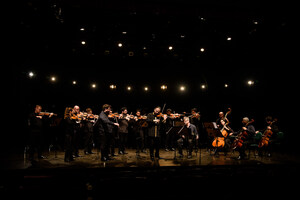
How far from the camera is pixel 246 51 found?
10133mm

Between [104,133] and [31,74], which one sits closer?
[104,133]

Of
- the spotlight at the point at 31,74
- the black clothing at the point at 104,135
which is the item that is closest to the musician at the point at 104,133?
the black clothing at the point at 104,135

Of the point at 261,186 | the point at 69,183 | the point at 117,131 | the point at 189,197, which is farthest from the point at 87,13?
the point at 261,186

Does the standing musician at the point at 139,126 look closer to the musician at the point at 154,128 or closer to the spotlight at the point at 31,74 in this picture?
the musician at the point at 154,128

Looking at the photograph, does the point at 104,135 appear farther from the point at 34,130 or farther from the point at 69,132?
the point at 34,130

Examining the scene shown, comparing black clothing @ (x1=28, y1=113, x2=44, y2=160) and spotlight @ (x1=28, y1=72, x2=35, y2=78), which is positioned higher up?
spotlight @ (x1=28, y1=72, x2=35, y2=78)

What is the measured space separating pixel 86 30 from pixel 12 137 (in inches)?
298

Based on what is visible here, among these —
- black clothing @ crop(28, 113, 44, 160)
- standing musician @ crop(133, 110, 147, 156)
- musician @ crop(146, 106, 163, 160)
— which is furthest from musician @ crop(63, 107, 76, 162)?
standing musician @ crop(133, 110, 147, 156)

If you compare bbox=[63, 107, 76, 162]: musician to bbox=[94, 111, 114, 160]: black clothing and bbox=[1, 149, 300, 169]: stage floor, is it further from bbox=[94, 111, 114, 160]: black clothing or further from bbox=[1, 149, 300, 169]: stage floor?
bbox=[94, 111, 114, 160]: black clothing

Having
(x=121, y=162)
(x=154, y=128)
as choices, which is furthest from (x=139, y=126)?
(x=121, y=162)

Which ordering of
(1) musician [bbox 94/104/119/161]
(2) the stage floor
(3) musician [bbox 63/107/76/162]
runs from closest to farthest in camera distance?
1. (2) the stage floor
2. (3) musician [bbox 63/107/76/162]
3. (1) musician [bbox 94/104/119/161]

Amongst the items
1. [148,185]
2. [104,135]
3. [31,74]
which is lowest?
[148,185]

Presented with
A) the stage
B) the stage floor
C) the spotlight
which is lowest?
the stage floor

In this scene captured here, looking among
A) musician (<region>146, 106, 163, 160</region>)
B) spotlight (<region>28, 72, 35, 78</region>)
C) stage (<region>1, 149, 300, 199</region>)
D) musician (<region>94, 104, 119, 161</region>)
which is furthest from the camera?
spotlight (<region>28, 72, 35, 78</region>)
